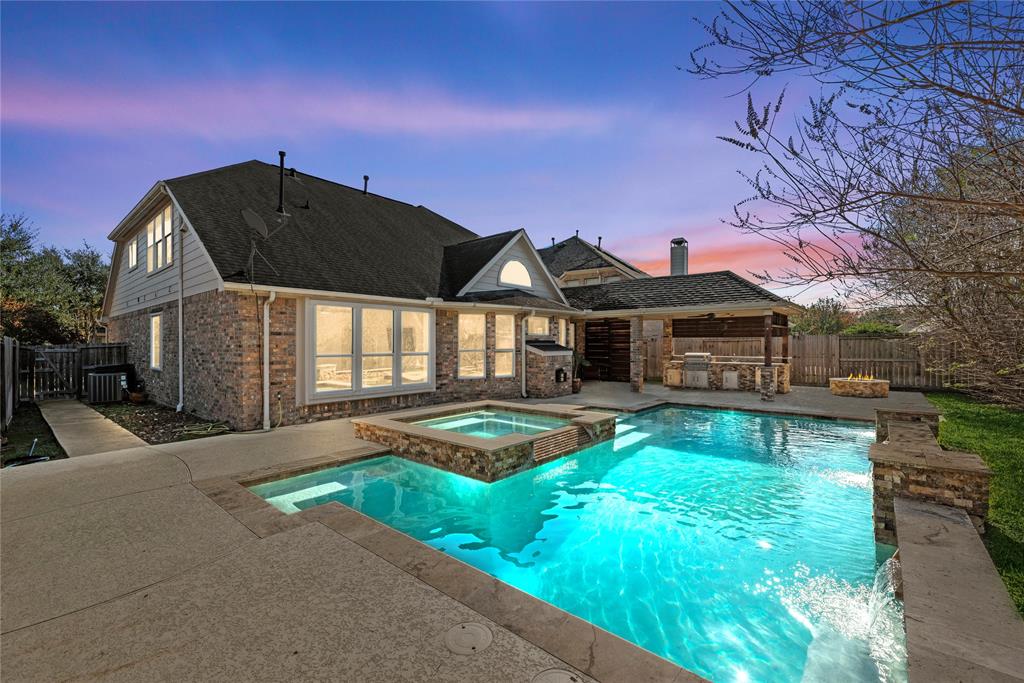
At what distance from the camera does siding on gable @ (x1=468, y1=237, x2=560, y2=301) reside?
43.7ft

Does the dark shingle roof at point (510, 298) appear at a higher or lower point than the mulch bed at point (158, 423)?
higher

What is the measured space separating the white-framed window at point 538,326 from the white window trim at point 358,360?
4082 mm

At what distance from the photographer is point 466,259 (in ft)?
46.4

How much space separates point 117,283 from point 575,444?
18055 mm

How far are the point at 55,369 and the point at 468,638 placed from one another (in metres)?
18.5

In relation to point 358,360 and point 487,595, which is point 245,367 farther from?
point 487,595

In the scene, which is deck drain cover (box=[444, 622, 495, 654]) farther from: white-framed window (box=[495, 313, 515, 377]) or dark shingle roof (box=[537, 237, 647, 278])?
dark shingle roof (box=[537, 237, 647, 278])

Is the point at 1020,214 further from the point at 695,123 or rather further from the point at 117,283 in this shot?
the point at 117,283

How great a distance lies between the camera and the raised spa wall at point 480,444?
634cm

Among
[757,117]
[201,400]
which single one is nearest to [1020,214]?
[757,117]

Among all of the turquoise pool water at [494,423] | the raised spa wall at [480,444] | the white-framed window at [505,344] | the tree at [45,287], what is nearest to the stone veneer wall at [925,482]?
the raised spa wall at [480,444]

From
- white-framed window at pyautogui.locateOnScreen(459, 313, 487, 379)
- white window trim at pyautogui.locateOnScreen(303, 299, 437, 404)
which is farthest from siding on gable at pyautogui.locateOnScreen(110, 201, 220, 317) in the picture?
white-framed window at pyautogui.locateOnScreen(459, 313, 487, 379)

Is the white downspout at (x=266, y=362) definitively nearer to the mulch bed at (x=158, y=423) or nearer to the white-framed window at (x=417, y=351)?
the mulch bed at (x=158, y=423)

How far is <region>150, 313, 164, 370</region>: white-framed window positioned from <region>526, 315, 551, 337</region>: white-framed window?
35.2 feet
